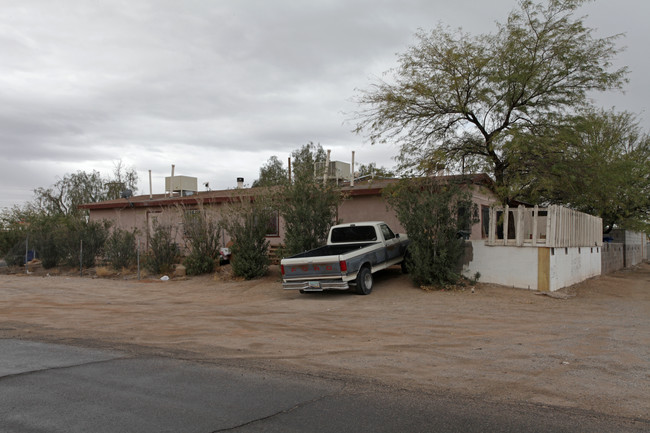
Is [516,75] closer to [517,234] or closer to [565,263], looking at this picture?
[517,234]

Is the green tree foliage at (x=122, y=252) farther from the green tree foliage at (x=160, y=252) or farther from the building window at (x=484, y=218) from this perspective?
the building window at (x=484, y=218)

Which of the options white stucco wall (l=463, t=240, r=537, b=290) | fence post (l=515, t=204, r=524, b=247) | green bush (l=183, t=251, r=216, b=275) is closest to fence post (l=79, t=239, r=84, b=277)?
green bush (l=183, t=251, r=216, b=275)

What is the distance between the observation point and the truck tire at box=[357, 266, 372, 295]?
544 inches

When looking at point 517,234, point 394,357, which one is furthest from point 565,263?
point 394,357

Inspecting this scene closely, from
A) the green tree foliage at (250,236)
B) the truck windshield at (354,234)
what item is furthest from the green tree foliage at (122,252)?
the truck windshield at (354,234)

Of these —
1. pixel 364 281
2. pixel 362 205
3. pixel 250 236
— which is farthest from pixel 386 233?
pixel 362 205

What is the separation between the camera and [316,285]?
13.5m

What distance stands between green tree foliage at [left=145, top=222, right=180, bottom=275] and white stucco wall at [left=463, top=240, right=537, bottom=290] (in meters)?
11.7

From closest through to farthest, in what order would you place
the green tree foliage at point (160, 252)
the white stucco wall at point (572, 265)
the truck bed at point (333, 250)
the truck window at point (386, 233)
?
the truck bed at point (333, 250) → the white stucco wall at point (572, 265) → the truck window at point (386, 233) → the green tree foliage at point (160, 252)

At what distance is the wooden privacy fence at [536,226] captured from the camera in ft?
47.1

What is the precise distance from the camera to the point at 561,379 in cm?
611

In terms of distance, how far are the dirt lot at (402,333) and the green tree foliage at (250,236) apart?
1.80m

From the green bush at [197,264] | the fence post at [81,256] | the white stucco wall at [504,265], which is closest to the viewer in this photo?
the white stucco wall at [504,265]

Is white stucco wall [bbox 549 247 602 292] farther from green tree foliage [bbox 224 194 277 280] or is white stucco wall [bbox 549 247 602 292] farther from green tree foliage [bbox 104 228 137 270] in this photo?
green tree foliage [bbox 104 228 137 270]
